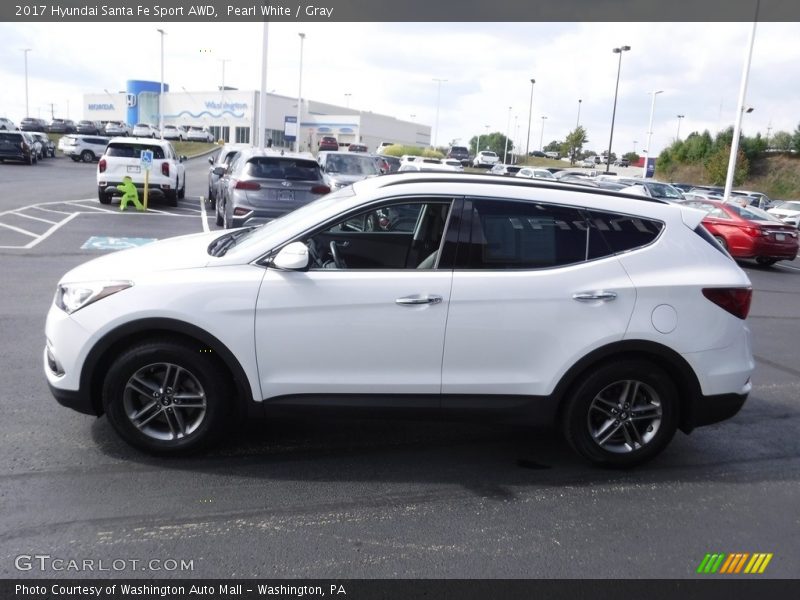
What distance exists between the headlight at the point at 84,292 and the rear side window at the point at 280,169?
9.64 m

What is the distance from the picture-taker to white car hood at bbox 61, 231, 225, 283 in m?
4.56

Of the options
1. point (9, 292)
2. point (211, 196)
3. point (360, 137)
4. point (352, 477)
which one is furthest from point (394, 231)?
point (360, 137)

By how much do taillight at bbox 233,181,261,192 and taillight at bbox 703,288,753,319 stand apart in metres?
10.4

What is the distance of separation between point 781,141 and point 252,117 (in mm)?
53114

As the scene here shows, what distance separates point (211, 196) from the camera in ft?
74.6

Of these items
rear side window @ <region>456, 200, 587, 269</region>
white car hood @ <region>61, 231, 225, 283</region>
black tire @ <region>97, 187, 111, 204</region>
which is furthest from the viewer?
black tire @ <region>97, 187, 111, 204</region>

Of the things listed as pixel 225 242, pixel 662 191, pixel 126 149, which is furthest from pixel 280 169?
pixel 662 191

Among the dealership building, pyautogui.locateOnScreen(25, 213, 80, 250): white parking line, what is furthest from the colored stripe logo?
the dealership building

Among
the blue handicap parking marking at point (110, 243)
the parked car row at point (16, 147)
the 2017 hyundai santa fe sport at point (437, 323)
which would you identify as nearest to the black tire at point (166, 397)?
the 2017 hyundai santa fe sport at point (437, 323)

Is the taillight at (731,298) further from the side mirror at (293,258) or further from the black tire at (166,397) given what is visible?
the black tire at (166,397)

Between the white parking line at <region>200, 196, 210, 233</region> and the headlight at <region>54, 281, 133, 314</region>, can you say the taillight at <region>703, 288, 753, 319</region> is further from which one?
the white parking line at <region>200, 196, 210, 233</region>

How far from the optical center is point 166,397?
15.0 feet

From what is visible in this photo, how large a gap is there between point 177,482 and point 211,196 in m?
19.3
